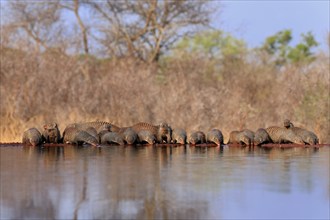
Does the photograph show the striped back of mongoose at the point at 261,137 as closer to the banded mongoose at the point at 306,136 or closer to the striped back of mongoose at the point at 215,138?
the banded mongoose at the point at 306,136

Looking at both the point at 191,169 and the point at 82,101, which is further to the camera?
the point at 82,101

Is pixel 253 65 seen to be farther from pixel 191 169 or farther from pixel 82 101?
pixel 191 169

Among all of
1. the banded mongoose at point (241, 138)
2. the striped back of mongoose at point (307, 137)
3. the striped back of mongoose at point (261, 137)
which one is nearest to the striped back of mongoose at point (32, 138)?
the banded mongoose at point (241, 138)

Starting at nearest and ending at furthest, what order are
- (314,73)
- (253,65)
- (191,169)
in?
(191,169) < (314,73) < (253,65)

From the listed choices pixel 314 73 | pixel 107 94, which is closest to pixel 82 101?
pixel 107 94

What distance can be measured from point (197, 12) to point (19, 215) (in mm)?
29887

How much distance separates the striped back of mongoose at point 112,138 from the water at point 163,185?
226cm

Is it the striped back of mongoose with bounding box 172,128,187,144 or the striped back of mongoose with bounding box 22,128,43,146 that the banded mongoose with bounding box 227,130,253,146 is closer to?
the striped back of mongoose with bounding box 172,128,187,144

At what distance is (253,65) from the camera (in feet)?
117

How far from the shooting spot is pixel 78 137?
61.0 feet

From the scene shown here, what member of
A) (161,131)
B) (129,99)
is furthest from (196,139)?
(129,99)

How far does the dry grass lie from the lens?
2380cm

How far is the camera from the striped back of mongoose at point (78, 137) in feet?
60.8

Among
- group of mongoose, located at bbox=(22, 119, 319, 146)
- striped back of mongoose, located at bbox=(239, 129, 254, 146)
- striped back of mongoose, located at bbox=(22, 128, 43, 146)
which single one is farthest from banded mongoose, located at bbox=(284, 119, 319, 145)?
striped back of mongoose, located at bbox=(22, 128, 43, 146)
